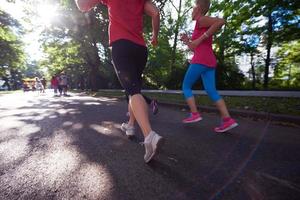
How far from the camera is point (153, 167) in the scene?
2635 mm

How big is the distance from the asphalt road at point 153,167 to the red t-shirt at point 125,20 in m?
1.35

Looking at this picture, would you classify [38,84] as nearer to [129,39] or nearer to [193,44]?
[193,44]

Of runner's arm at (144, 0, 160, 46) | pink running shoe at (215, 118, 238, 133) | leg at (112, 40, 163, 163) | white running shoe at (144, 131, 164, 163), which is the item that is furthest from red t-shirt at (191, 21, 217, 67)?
white running shoe at (144, 131, 164, 163)

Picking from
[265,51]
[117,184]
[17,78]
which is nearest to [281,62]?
[265,51]

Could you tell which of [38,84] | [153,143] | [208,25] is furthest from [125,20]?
[38,84]

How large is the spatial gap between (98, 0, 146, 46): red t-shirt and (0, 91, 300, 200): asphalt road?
135cm

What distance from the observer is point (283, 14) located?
15688 millimetres

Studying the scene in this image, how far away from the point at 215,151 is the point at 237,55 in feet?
67.4

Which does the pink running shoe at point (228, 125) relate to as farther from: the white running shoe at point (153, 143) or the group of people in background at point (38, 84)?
the group of people in background at point (38, 84)

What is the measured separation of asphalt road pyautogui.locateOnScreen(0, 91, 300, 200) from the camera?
6.80 feet

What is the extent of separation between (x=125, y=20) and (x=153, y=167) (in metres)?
1.66

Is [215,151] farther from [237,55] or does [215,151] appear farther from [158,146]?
[237,55]

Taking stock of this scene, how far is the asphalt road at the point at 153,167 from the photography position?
207cm

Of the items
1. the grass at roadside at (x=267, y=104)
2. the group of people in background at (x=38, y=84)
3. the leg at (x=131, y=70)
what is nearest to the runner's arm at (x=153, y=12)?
the leg at (x=131, y=70)
